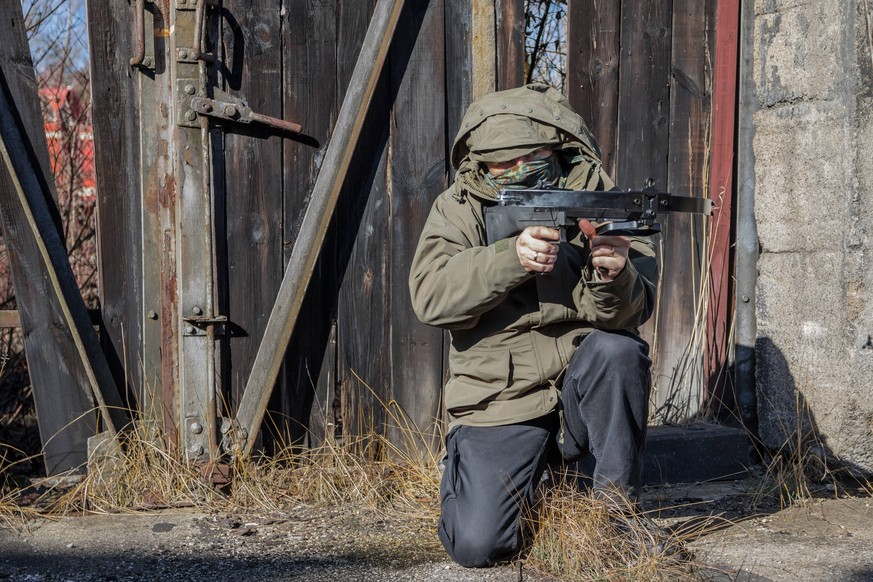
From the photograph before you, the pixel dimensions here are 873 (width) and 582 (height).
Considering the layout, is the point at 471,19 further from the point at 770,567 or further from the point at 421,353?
the point at 770,567

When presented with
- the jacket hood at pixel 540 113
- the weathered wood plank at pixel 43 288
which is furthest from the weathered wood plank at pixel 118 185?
the jacket hood at pixel 540 113

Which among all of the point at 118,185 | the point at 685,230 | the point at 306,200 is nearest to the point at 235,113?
the point at 306,200

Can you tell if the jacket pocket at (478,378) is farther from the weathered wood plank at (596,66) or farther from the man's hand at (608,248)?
the weathered wood plank at (596,66)

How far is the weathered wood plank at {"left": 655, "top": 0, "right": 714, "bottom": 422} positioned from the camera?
3771 millimetres

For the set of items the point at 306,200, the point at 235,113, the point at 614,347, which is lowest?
the point at 614,347

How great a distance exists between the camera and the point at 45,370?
3.26 metres

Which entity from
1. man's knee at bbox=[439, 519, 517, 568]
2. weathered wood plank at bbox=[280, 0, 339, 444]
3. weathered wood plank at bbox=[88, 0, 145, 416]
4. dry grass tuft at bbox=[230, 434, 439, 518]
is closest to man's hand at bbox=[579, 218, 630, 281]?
man's knee at bbox=[439, 519, 517, 568]

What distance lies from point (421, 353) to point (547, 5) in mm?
1803

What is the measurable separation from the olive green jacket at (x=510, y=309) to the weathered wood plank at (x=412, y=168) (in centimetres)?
68

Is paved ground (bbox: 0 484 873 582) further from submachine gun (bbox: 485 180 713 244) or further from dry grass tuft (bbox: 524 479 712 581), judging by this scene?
submachine gun (bbox: 485 180 713 244)

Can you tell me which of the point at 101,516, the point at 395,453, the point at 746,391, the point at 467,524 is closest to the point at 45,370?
the point at 101,516

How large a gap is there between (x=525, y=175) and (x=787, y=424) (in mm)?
1676

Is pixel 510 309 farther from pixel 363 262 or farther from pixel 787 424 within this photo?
pixel 787 424

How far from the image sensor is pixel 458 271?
2.56m
